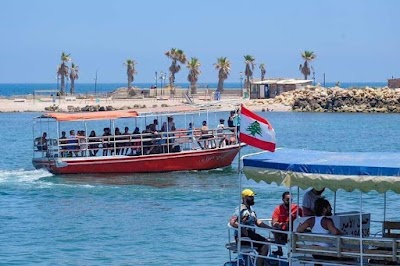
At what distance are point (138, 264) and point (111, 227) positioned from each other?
16.5ft

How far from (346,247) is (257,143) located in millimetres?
2099

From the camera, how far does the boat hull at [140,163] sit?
1394 inches

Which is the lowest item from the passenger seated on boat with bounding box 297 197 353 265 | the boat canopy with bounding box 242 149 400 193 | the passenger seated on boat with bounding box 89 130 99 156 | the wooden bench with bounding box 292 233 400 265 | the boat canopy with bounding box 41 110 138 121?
the passenger seated on boat with bounding box 89 130 99 156

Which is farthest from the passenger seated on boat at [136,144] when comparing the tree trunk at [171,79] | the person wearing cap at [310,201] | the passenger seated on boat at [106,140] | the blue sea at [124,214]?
the tree trunk at [171,79]

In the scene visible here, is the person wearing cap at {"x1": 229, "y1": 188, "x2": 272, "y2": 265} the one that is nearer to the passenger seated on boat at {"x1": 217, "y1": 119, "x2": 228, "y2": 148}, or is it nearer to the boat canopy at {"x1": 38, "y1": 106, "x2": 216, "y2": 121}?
the boat canopy at {"x1": 38, "y1": 106, "x2": 216, "y2": 121}

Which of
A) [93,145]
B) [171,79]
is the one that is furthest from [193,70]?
[93,145]

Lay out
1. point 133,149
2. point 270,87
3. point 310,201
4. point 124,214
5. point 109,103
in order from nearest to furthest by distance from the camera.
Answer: point 310,201
point 124,214
point 133,149
point 109,103
point 270,87

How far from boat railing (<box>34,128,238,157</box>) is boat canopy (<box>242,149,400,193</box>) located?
69.3 feet

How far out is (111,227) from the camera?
25438mm

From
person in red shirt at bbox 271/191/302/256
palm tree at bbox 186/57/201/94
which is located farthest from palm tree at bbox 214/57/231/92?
person in red shirt at bbox 271/191/302/256

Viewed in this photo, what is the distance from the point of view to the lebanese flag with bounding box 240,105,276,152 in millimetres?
14203

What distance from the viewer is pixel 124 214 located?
90.9 feet

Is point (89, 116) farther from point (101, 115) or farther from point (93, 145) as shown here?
point (93, 145)

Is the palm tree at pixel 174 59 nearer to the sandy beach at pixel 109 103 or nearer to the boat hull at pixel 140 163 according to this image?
the sandy beach at pixel 109 103
